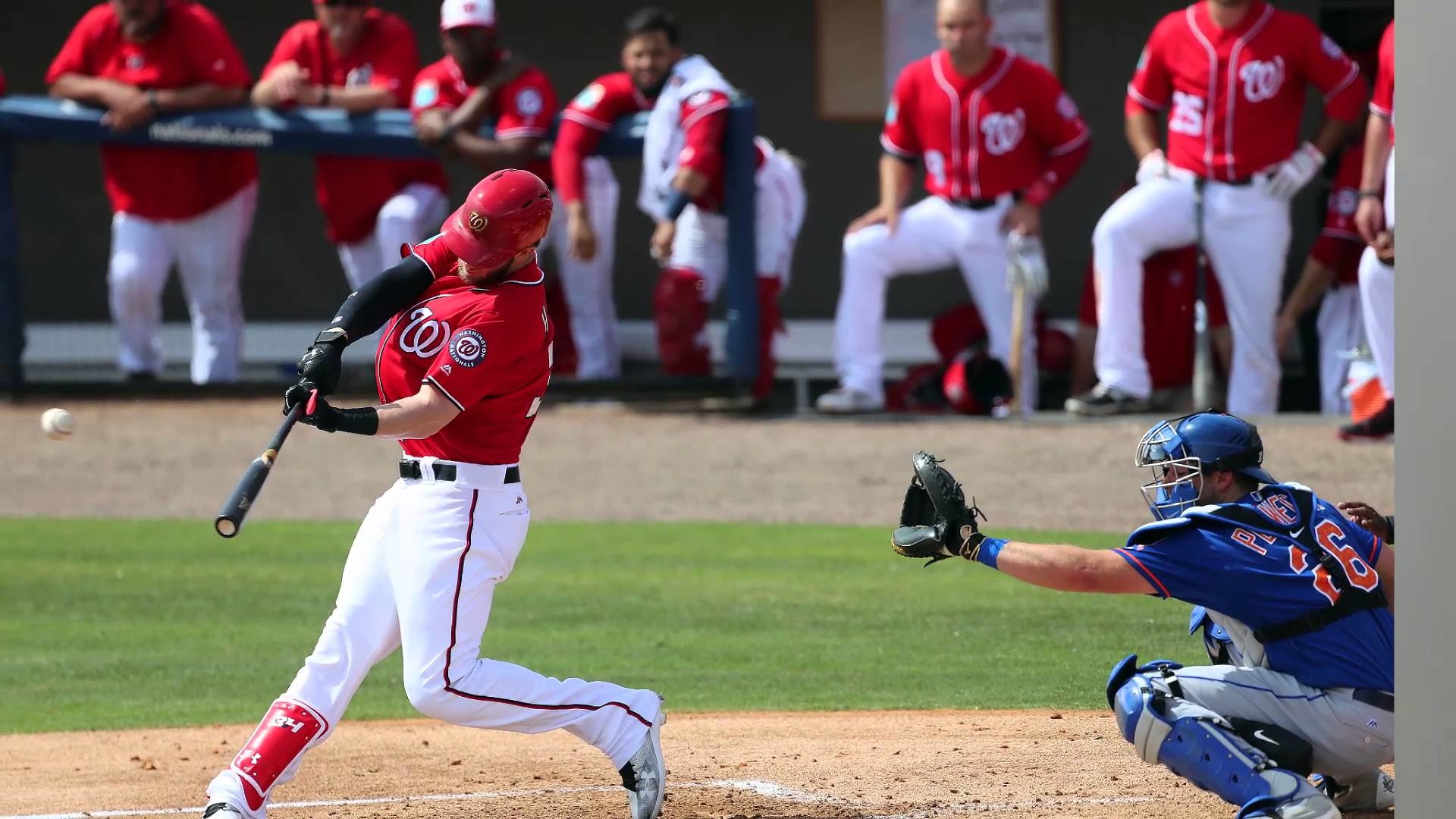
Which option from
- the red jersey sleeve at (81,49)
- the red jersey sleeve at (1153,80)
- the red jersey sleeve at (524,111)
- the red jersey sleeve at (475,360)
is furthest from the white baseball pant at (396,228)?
the red jersey sleeve at (475,360)

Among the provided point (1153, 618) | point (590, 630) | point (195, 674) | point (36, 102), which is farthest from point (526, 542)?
point (36, 102)

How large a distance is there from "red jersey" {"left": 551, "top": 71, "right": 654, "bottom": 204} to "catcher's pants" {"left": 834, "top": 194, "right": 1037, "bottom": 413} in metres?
1.32

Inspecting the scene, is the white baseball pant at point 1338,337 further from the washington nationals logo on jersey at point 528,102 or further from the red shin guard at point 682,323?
the washington nationals logo on jersey at point 528,102

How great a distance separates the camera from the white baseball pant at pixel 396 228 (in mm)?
9797

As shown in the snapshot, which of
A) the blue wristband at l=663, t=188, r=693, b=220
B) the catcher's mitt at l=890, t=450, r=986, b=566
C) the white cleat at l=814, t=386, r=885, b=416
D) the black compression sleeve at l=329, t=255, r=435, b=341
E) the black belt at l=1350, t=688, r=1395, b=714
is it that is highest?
the black compression sleeve at l=329, t=255, r=435, b=341

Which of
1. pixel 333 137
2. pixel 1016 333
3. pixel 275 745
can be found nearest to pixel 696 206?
pixel 1016 333

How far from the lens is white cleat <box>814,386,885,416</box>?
9.88 meters

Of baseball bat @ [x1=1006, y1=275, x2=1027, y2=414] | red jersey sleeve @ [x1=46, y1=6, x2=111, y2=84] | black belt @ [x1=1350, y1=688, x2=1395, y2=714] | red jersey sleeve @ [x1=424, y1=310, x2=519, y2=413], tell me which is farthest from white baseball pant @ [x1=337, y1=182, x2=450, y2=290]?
black belt @ [x1=1350, y1=688, x2=1395, y2=714]

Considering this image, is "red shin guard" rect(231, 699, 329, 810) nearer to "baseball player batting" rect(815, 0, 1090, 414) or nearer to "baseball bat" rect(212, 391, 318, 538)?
"baseball bat" rect(212, 391, 318, 538)

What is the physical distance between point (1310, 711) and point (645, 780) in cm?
145

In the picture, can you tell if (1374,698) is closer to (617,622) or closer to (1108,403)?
(617,622)

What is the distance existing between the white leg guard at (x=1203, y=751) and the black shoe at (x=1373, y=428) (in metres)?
4.69

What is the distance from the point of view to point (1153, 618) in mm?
6684

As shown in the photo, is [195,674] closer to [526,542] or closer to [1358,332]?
[526,542]
